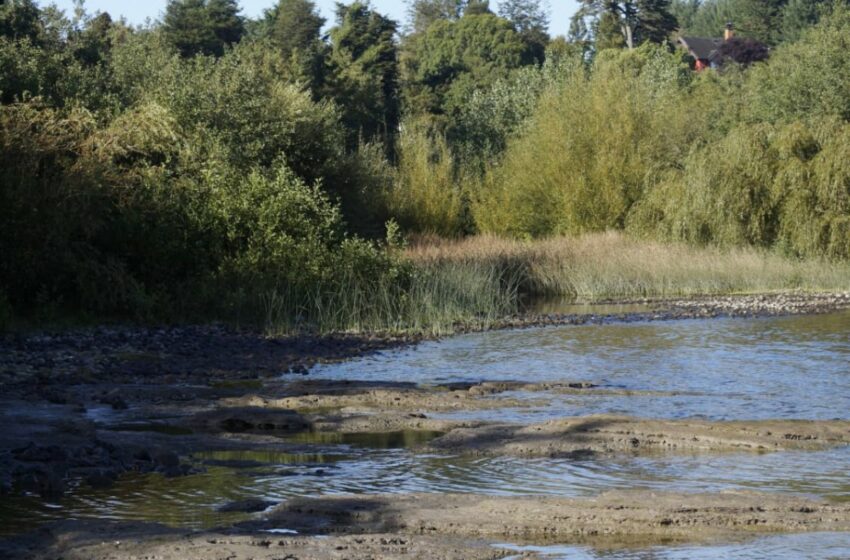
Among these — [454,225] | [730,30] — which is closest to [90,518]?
[454,225]

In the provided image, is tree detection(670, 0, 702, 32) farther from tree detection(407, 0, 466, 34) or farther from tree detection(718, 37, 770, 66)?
tree detection(718, 37, 770, 66)

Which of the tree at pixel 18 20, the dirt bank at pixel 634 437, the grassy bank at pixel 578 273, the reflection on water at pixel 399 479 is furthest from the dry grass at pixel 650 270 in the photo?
the reflection on water at pixel 399 479

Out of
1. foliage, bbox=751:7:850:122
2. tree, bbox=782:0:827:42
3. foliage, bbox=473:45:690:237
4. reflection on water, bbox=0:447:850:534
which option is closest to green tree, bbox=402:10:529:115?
foliage, bbox=473:45:690:237

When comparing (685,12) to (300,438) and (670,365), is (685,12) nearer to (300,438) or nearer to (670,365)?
(670,365)

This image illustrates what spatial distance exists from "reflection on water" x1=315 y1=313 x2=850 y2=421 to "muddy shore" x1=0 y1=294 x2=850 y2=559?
749 mm

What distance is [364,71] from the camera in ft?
194

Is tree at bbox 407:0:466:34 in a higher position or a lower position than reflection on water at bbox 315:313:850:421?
higher

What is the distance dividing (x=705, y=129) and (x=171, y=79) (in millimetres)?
19444

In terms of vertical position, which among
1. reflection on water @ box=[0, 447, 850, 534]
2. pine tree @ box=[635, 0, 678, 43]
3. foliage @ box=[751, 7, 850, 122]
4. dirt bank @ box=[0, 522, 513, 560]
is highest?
pine tree @ box=[635, 0, 678, 43]

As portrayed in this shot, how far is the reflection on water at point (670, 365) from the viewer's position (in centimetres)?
1438

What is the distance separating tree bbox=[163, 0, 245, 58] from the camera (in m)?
55.6

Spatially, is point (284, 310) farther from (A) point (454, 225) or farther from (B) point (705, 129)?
(B) point (705, 129)

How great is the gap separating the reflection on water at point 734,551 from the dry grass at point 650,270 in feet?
73.1

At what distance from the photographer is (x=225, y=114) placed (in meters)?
29.6
